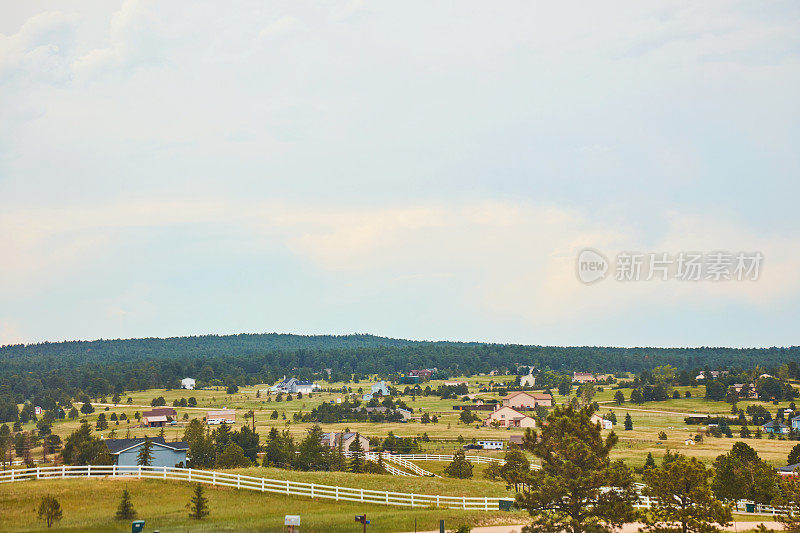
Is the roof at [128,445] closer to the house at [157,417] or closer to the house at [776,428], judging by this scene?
the house at [157,417]

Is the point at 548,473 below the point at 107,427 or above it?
above

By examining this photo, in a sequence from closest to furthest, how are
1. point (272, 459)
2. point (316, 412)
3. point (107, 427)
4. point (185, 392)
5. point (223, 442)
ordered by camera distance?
point (272, 459) → point (223, 442) → point (107, 427) → point (316, 412) → point (185, 392)

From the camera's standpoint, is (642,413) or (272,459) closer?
(272,459)

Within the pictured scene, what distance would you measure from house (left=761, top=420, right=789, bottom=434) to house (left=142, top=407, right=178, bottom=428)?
99.4m

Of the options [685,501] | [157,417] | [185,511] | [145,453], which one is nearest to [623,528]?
[685,501]

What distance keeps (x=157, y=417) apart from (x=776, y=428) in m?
104

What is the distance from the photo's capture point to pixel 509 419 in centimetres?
12688

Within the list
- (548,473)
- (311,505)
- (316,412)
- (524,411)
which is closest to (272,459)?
(311,505)

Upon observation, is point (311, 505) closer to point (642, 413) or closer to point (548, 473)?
point (548, 473)

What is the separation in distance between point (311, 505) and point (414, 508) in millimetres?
5804

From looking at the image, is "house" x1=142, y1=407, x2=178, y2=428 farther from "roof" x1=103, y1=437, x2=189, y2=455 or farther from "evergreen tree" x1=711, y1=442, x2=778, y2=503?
"evergreen tree" x1=711, y1=442, x2=778, y2=503

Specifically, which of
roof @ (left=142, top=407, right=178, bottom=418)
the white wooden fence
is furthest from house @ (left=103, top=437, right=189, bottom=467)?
roof @ (left=142, top=407, right=178, bottom=418)

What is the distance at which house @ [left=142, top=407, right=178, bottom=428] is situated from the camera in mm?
123188

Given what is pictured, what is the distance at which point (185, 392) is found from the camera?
626 ft
